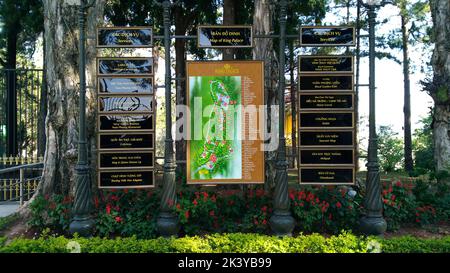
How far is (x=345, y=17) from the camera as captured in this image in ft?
72.4

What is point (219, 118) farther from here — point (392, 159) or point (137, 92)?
point (392, 159)

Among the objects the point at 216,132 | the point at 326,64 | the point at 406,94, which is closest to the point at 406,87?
the point at 406,94

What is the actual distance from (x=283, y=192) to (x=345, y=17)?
18999mm

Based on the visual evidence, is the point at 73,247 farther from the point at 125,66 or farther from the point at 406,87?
the point at 406,87

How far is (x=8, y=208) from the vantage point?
380 inches

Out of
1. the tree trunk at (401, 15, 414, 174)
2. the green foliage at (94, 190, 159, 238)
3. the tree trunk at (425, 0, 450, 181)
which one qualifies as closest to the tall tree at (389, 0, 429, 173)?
the tree trunk at (401, 15, 414, 174)

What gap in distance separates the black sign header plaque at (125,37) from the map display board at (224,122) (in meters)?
1.00

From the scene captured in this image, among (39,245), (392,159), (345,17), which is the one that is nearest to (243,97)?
(39,245)

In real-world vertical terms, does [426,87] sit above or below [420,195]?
above

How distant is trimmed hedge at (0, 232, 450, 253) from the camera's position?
17.9ft

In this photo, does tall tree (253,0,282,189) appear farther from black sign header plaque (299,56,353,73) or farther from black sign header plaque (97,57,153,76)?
black sign header plaque (97,57,153,76)

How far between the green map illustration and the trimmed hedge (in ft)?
5.55

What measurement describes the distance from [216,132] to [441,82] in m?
6.15

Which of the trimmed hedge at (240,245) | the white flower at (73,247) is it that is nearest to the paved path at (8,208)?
the trimmed hedge at (240,245)
